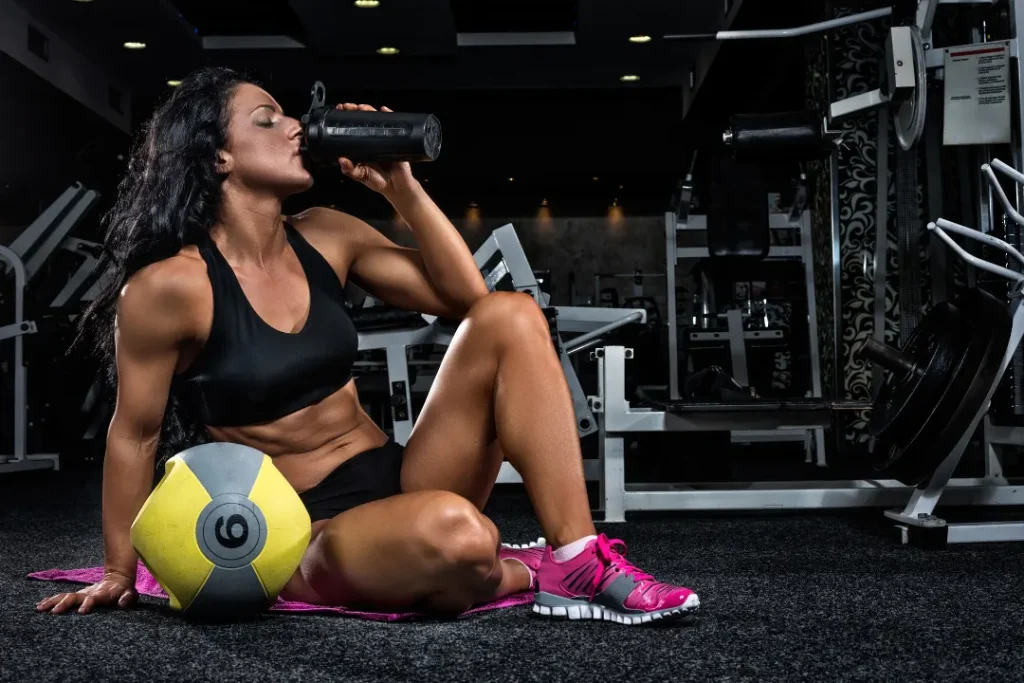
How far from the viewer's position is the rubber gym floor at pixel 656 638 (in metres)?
1.17

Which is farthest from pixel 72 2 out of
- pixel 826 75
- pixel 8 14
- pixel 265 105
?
pixel 265 105

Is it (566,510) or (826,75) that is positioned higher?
(826,75)

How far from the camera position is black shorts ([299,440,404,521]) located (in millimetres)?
1528

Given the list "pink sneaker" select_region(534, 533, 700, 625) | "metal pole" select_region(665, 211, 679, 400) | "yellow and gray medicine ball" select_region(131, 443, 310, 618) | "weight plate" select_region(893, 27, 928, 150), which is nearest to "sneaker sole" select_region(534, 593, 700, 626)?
"pink sneaker" select_region(534, 533, 700, 625)

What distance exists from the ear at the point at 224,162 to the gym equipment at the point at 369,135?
0.57ft

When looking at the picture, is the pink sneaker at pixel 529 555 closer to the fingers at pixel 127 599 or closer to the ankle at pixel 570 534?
the ankle at pixel 570 534

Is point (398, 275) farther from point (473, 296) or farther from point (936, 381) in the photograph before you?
point (936, 381)

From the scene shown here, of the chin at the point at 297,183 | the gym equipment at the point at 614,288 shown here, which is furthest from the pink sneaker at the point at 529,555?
the gym equipment at the point at 614,288

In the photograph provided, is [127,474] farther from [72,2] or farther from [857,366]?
[72,2]

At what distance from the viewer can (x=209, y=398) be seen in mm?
1468

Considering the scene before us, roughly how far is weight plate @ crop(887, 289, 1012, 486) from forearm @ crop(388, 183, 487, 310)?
114 centimetres

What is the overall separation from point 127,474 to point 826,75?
188 inches

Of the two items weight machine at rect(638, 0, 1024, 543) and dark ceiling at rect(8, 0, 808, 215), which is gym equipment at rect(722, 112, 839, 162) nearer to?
weight machine at rect(638, 0, 1024, 543)

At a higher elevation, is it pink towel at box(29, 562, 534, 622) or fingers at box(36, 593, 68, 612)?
fingers at box(36, 593, 68, 612)
